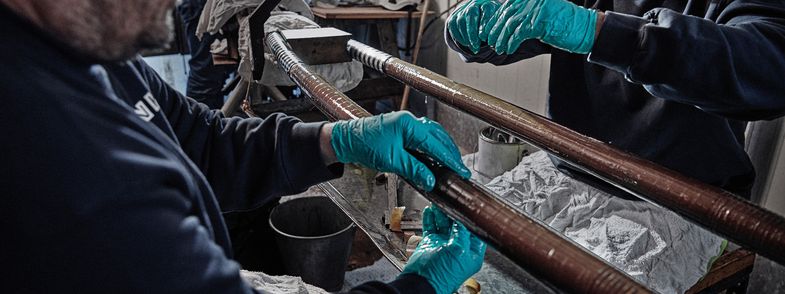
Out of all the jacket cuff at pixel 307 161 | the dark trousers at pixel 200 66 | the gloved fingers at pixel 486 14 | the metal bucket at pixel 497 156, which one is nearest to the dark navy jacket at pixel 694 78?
the gloved fingers at pixel 486 14

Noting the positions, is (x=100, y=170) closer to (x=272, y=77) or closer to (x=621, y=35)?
(x=621, y=35)

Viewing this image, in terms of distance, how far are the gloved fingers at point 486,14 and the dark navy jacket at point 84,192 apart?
1.00m

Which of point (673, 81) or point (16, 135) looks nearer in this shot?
point (16, 135)

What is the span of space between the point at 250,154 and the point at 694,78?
1.09 meters

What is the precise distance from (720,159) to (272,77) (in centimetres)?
192

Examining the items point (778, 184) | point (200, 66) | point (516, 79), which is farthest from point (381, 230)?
point (200, 66)

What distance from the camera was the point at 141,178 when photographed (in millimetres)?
555

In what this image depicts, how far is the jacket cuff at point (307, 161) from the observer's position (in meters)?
1.17

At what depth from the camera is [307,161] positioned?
3.88ft

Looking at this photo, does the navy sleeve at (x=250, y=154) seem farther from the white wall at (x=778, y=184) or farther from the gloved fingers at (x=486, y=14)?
the white wall at (x=778, y=184)

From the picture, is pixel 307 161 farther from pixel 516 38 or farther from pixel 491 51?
pixel 491 51

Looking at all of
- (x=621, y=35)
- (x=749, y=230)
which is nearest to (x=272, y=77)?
(x=621, y=35)

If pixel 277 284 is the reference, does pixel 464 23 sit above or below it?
above

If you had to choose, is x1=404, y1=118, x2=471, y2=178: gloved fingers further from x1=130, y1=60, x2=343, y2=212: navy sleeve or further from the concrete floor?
the concrete floor
